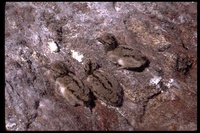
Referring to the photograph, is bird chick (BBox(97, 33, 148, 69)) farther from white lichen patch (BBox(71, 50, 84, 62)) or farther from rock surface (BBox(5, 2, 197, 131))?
white lichen patch (BBox(71, 50, 84, 62))

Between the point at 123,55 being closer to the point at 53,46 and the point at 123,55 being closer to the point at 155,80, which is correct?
the point at 155,80

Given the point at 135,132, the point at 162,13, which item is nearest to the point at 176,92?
the point at 135,132

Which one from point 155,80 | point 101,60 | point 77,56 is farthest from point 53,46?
point 155,80

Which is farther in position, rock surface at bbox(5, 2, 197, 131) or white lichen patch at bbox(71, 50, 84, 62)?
white lichen patch at bbox(71, 50, 84, 62)

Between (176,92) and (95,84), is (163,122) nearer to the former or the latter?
(176,92)

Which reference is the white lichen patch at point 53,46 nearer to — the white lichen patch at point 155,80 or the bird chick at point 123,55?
the bird chick at point 123,55

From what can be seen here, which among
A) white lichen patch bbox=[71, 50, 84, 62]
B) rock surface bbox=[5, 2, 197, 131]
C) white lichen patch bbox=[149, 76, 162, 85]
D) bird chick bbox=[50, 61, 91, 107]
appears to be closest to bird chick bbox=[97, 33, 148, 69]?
rock surface bbox=[5, 2, 197, 131]

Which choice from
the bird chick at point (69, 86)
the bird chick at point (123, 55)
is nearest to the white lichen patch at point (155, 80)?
the bird chick at point (123, 55)

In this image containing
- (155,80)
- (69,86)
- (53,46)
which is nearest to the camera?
(69,86)
